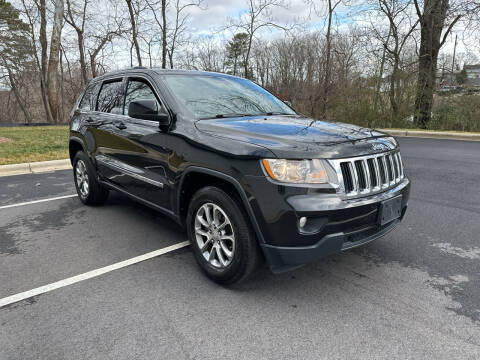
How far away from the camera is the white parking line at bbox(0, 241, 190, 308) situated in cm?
269

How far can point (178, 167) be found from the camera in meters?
3.06

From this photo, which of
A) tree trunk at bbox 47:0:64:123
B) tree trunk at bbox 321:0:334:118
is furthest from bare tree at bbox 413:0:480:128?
tree trunk at bbox 47:0:64:123

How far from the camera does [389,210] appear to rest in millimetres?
2705

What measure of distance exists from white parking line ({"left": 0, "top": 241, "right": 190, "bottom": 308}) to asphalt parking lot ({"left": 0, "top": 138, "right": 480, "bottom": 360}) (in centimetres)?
6

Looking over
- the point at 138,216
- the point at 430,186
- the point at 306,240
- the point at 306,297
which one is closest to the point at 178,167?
the point at 306,240

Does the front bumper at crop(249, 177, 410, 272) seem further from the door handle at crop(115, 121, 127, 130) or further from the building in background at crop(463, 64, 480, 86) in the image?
the building in background at crop(463, 64, 480, 86)

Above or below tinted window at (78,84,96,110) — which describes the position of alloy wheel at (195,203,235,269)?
below

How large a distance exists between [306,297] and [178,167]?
1.50 metres

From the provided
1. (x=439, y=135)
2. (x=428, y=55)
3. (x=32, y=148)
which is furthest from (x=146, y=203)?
(x=428, y=55)

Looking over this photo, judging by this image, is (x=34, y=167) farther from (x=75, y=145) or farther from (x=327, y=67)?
(x=327, y=67)

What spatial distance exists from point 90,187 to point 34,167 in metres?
3.69

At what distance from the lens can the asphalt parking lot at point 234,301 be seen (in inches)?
85.0

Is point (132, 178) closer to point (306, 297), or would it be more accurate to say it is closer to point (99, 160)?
point (99, 160)

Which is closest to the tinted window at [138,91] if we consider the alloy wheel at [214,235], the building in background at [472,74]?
the alloy wheel at [214,235]
